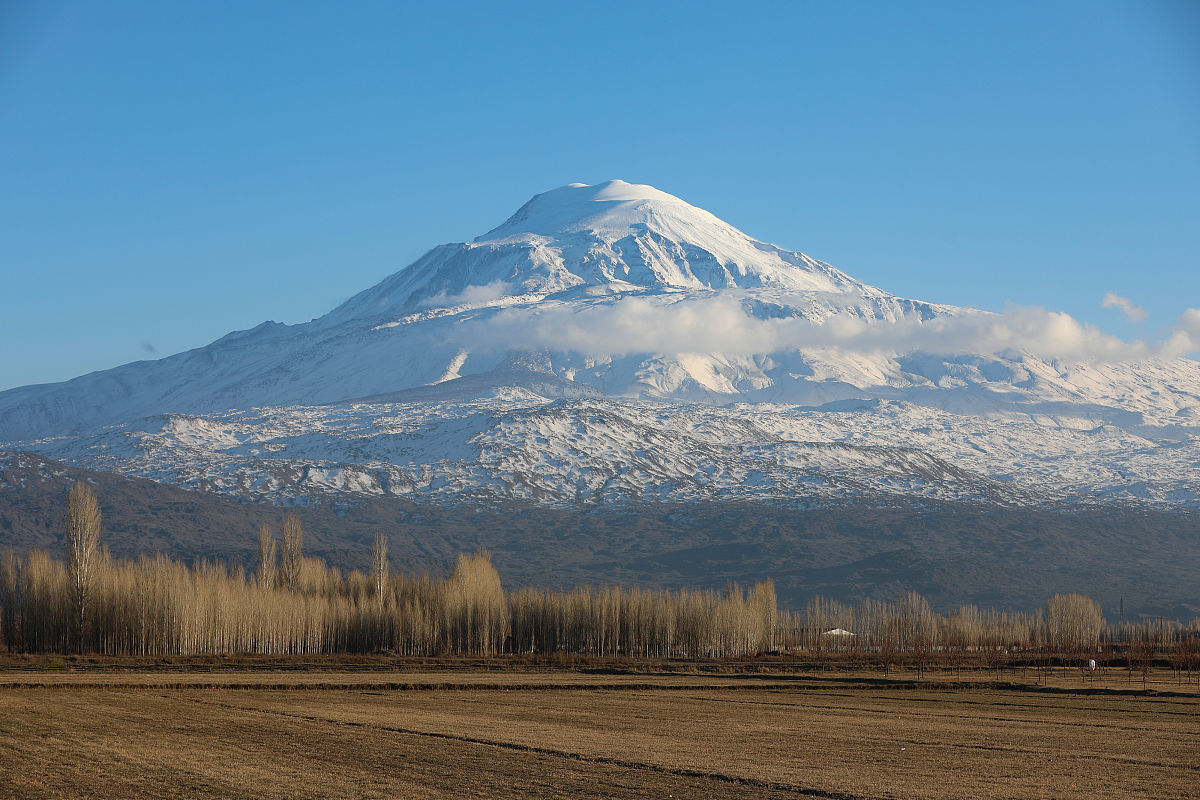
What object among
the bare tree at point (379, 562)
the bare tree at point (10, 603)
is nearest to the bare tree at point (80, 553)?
the bare tree at point (10, 603)

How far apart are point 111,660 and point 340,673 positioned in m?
23.6

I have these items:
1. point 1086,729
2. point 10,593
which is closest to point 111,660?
point 10,593

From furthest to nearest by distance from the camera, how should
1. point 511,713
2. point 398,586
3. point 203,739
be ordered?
point 398,586
point 511,713
point 203,739

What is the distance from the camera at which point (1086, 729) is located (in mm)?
52500

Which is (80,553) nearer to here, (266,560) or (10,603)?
(10,603)

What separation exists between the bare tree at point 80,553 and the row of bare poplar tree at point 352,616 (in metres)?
0.14

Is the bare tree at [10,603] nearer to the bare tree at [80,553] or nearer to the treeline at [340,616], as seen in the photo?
the treeline at [340,616]

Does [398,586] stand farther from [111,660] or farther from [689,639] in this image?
[111,660]

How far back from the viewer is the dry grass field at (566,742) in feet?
114

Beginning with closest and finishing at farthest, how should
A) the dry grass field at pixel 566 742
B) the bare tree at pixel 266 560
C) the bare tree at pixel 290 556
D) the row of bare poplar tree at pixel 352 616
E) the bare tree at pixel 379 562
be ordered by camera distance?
the dry grass field at pixel 566 742 → the row of bare poplar tree at pixel 352 616 → the bare tree at pixel 266 560 → the bare tree at pixel 290 556 → the bare tree at pixel 379 562

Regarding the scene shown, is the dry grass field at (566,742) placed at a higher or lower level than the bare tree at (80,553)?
lower

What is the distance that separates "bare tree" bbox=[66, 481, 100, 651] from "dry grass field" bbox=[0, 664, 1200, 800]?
4854cm

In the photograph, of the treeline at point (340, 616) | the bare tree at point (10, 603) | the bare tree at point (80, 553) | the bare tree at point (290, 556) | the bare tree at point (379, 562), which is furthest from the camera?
the bare tree at point (379, 562)

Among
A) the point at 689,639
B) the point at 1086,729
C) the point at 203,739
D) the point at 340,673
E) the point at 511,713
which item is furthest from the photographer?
the point at 689,639
